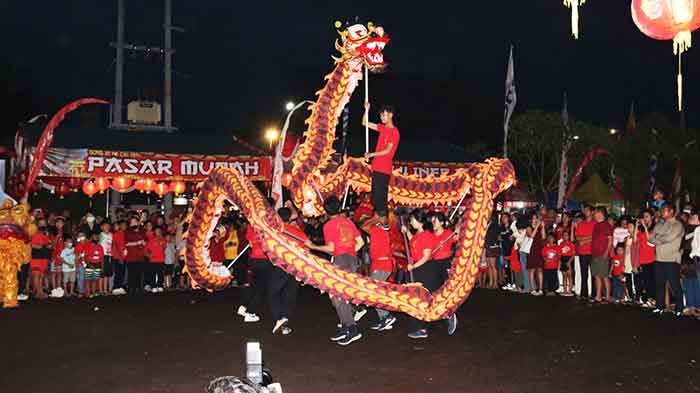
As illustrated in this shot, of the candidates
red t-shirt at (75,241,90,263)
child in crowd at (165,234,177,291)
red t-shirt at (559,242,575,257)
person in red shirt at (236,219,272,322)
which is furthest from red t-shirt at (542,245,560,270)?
red t-shirt at (75,241,90,263)

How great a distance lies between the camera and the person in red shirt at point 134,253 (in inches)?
532

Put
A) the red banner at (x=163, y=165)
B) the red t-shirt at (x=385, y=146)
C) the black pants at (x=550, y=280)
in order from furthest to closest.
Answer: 1. the red banner at (x=163, y=165)
2. the black pants at (x=550, y=280)
3. the red t-shirt at (x=385, y=146)

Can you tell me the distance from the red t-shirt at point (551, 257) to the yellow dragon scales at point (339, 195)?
14.4 ft

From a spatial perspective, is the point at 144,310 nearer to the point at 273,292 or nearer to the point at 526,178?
the point at 273,292

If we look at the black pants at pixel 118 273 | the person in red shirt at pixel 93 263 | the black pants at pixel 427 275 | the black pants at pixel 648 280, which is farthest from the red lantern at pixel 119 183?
the black pants at pixel 648 280

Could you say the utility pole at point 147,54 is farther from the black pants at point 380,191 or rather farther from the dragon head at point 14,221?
the black pants at point 380,191

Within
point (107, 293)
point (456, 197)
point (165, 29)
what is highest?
point (165, 29)

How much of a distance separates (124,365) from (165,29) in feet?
65.1

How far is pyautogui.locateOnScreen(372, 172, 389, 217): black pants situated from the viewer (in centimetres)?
845

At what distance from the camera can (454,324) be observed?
8.69 metres

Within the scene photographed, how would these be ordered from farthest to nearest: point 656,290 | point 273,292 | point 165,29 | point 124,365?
point 165,29, point 656,290, point 273,292, point 124,365

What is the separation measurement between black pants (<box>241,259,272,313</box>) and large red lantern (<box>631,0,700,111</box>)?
18.2 ft

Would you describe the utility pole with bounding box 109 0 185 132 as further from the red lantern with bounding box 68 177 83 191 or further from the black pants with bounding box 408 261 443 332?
the black pants with bounding box 408 261 443 332

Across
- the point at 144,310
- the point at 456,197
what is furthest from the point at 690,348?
the point at 144,310
